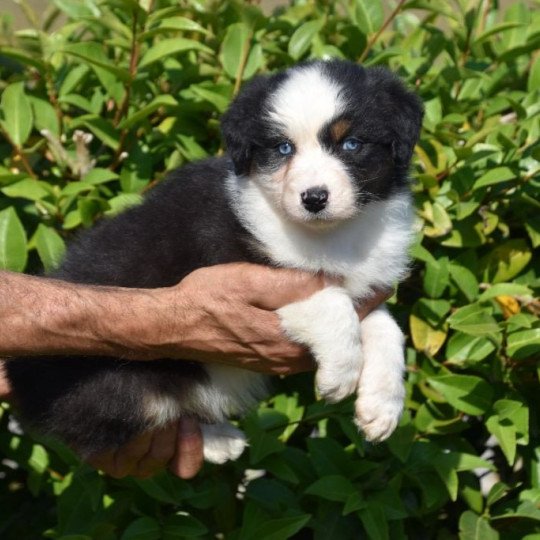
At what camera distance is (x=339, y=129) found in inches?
134

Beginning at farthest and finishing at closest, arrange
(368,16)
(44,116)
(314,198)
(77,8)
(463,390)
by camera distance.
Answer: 1. (77,8)
2. (368,16)
3. (44,116)
4. (463,390)
5. (314,198)

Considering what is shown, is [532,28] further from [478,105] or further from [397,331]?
[397,331]

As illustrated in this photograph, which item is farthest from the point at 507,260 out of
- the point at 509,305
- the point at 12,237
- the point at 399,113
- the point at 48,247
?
the point at 12,237

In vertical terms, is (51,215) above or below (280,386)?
above

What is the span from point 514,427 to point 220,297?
110 cm

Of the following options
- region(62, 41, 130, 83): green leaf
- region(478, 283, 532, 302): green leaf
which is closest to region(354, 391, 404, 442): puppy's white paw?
region(478, 283, 532, 302): green leaf

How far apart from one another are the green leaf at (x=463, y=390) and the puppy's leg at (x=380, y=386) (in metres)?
0.34

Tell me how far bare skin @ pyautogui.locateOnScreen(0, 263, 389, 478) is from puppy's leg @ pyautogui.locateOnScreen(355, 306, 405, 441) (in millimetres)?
203

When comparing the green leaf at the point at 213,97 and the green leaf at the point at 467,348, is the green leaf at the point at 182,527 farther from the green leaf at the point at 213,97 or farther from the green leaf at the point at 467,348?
the green leaf at the point at 213,97

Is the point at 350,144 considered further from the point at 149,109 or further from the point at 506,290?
the point at 149,109

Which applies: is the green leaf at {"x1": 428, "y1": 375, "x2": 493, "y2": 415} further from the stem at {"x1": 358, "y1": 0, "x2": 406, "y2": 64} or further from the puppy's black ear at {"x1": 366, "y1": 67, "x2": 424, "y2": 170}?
the stem at {"x1": 358, "y1": 0, "x2": 406, "y2": 64}

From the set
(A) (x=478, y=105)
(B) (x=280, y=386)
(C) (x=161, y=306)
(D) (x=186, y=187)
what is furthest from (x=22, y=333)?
(A) (x=478, y=105)

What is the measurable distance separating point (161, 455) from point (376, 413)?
0.78 metres

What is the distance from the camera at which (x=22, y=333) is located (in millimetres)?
3420
